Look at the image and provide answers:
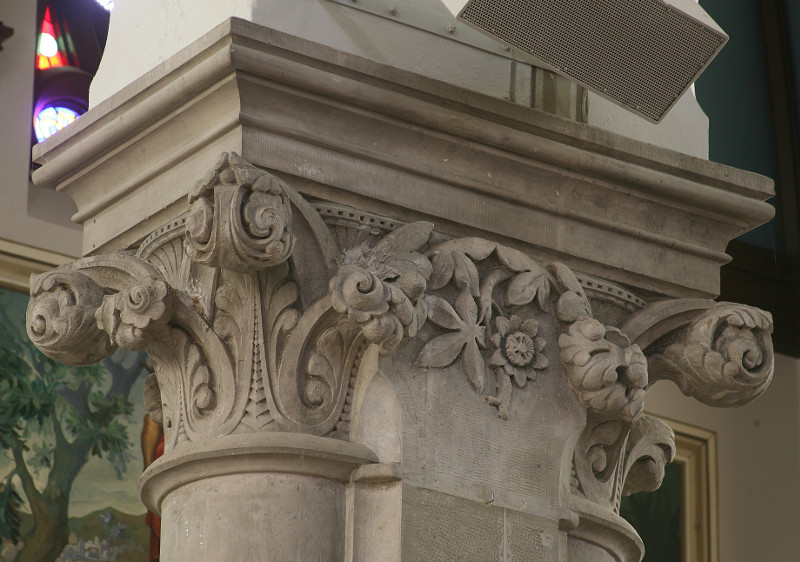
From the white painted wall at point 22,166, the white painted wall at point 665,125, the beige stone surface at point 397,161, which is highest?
the white painted wall at point 22,166

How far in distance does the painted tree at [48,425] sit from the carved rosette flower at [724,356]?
4.04 meters

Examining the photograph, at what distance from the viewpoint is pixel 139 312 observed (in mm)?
2482

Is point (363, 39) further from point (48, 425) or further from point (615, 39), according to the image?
point (48, 425)

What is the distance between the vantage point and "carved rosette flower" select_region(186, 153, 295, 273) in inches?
92.9

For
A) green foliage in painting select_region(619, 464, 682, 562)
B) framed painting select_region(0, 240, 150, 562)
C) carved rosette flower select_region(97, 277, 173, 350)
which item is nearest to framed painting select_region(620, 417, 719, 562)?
green foliage in painting select_region(619, 464, 682, 562)

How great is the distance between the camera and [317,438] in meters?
2.44

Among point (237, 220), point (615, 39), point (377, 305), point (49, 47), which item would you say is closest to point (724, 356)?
point (615, 39)

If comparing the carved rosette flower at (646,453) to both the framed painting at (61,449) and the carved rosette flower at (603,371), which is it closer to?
the carved rosette flower at (603,371)

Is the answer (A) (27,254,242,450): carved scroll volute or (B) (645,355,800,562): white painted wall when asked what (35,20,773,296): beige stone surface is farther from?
(B) (645,355,800,562): white painted wall

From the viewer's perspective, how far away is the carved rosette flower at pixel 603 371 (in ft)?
8.68

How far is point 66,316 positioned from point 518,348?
0.79 meters

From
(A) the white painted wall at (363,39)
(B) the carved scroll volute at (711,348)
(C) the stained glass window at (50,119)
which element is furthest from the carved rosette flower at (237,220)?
(C) the stained glass window at (50,119)

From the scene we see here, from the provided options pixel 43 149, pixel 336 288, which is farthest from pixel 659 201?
pixel 43 149

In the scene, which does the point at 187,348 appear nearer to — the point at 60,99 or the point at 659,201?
the point at 659,201
